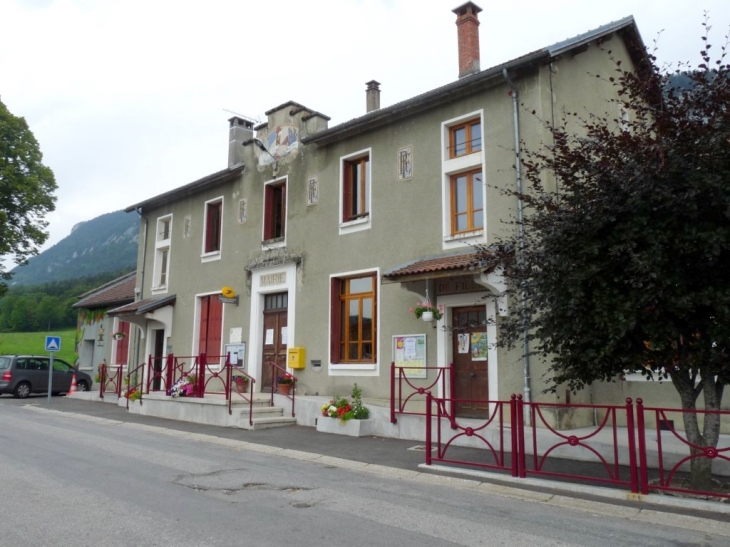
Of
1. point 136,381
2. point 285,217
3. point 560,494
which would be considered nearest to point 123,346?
point 136,381

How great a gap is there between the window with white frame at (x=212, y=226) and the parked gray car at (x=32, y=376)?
8.65m

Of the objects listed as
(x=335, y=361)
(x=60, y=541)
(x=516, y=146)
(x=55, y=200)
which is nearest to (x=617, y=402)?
(x=516, y=146)

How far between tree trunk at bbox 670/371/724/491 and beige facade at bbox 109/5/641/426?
273 centimetres

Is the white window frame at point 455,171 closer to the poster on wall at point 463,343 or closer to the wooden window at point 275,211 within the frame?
the poster on wall at point 463,343

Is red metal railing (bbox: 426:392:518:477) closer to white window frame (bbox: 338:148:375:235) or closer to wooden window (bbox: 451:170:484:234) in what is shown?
wooden window (bbox: 451:170:484:234)

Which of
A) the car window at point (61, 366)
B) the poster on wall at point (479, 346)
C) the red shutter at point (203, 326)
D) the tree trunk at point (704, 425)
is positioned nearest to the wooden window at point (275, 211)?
the red shutter at point (203, 326)

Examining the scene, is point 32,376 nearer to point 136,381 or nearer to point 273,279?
point 136,381

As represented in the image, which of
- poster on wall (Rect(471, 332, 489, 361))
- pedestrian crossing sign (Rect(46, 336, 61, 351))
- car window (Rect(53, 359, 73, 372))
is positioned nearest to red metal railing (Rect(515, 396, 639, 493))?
poster on wall (Rect(471, 332, 489, 361))

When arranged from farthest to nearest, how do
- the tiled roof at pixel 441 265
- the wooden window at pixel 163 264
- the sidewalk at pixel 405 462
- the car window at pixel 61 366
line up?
the car window at pixel 61 366 → the wooden window at pixel 163 264 → the tiled roof at pixel 441 265 → the sidewalk at pixel 405 462

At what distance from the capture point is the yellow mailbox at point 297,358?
1517cm

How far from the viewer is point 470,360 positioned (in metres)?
12.3

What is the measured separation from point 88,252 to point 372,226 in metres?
150

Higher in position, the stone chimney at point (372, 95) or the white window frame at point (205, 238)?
the stone chimney at point (372, 95)

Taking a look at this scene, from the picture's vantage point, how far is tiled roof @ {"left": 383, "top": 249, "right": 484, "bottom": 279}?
1092cm
